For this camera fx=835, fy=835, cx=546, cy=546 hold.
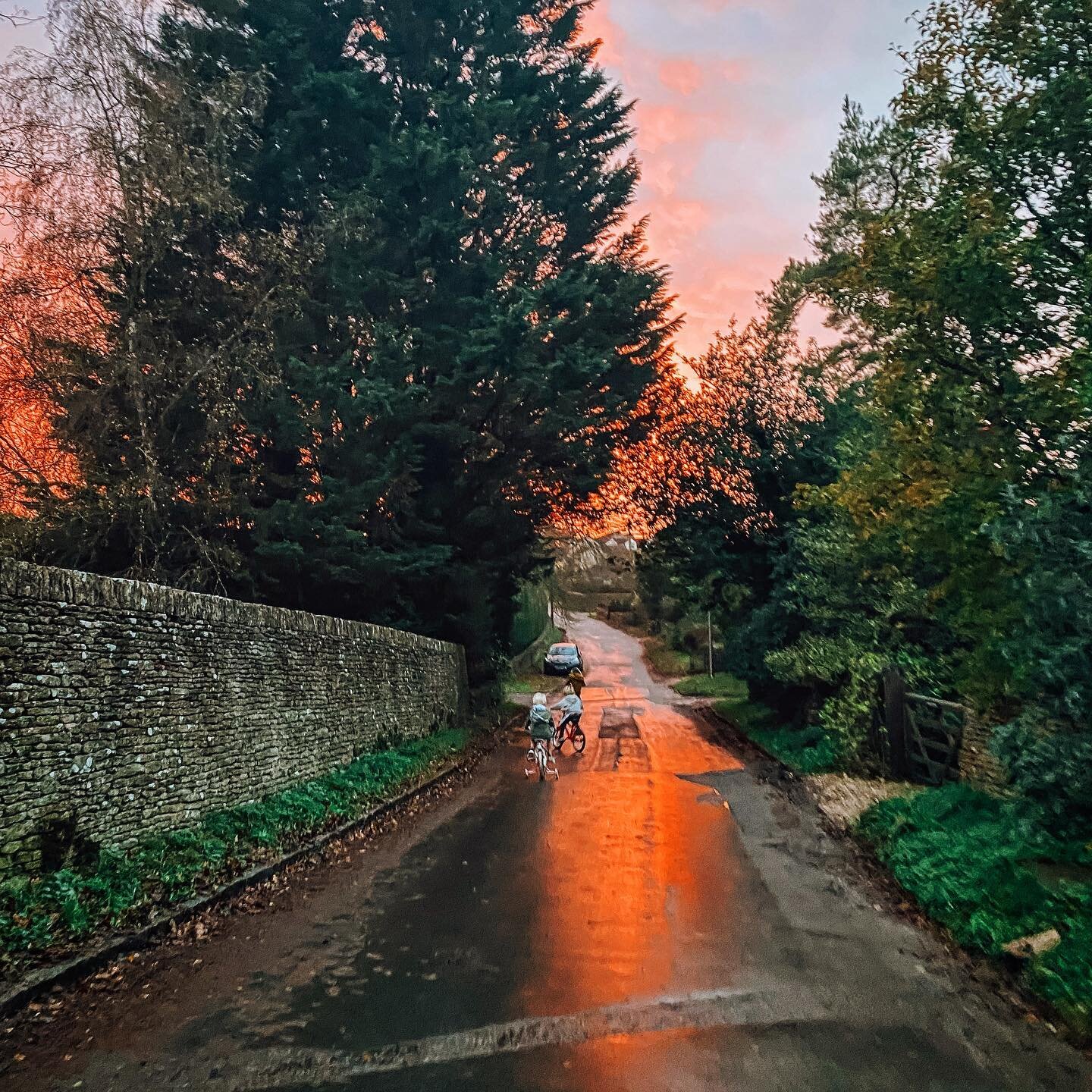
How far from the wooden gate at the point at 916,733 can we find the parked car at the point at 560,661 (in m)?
26.5

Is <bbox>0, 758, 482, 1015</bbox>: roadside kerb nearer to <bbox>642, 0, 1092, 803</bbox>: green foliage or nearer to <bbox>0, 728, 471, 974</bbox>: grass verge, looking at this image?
<bbox>0, 728, 471, 974</bbox>: grass verge

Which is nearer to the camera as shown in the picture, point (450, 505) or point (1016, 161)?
point (1016, 161)

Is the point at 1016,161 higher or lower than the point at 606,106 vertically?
lower

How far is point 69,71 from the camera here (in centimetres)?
1174

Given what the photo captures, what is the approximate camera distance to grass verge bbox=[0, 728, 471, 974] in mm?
6062

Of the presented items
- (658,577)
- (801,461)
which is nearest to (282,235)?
(801,461)

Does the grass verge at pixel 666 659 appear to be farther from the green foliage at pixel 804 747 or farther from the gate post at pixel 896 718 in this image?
the gate post at pixel 896 718

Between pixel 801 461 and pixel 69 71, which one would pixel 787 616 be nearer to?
pixel 801 461

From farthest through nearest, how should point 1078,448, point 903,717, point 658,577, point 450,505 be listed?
point 658,577 < point 450,505 < point 903,717 < point 1078,448

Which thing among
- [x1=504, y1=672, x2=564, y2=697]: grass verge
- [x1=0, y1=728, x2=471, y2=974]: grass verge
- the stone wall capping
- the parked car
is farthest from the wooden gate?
the parked car

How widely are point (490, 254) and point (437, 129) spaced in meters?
2.92

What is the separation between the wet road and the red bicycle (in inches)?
327

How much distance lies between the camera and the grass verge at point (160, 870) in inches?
239

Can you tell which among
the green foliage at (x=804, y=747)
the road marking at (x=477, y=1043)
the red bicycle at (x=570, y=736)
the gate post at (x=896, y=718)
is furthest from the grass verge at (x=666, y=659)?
the road marking at (x=477, y=1043)
